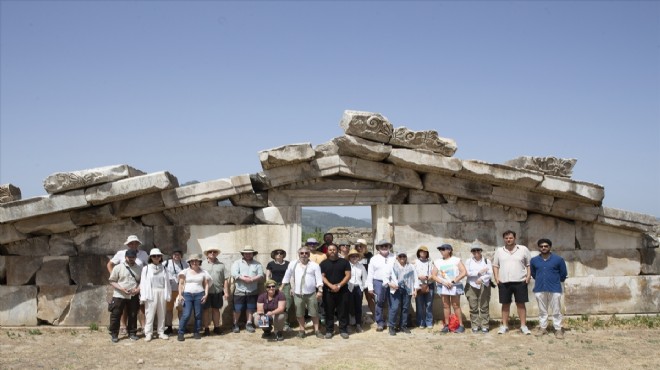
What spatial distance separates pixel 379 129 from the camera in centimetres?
959

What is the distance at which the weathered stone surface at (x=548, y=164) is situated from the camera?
10008 mm

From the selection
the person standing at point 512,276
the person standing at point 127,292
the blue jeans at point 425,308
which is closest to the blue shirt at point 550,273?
the person standing at point 512,276

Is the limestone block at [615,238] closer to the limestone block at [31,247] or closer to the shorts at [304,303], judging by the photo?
the shorts at [304,303]

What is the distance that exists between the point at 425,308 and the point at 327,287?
1767mm

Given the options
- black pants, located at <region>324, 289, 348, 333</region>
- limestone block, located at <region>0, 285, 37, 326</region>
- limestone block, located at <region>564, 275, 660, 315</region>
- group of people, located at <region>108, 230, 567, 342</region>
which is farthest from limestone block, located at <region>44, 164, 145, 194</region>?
limestone block, located at <region>564, 275, 660, 315</region>

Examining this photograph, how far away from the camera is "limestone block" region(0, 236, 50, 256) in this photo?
1006 centimetres

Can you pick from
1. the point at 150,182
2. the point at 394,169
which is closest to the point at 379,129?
the point at 394,169

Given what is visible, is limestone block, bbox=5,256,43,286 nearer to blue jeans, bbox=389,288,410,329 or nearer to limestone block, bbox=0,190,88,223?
limestone block, bbox=0,190,88,223

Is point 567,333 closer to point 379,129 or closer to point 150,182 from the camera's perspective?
point 379,129

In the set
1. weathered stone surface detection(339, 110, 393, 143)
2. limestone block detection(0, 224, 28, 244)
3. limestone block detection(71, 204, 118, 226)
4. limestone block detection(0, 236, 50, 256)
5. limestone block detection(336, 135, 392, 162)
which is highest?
weathered stone surface detection(339, 110, 393, 143)

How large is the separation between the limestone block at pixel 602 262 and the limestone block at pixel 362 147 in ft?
12.0

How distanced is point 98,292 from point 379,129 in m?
5.53

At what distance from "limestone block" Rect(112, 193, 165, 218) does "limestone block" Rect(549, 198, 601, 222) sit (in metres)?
6.93

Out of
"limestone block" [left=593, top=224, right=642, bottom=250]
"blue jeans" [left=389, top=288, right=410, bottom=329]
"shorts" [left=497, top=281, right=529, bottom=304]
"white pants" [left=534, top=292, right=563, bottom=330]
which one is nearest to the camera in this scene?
"white pants" [left=534, top=292, right=563, bottom=330]
